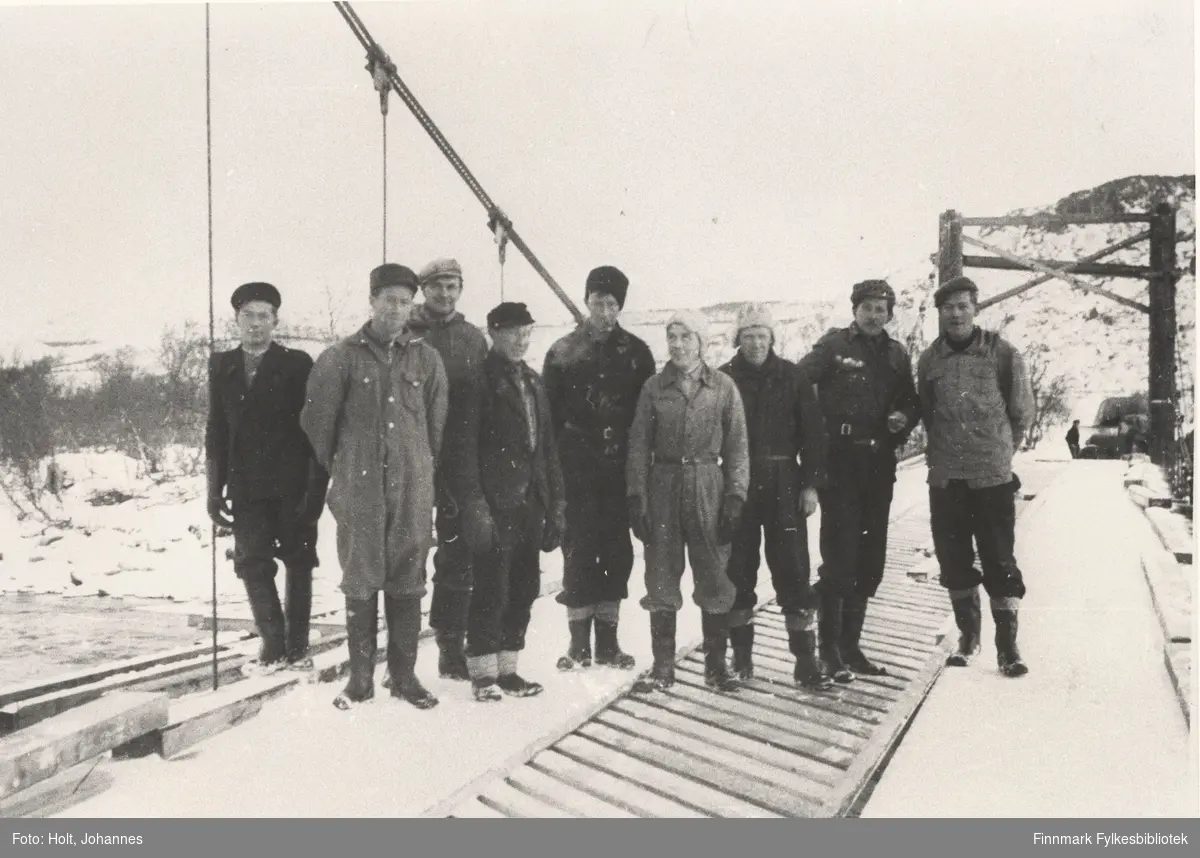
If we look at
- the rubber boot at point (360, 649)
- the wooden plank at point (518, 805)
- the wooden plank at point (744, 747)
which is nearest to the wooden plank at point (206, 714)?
the rubber boot at point (360, 649)

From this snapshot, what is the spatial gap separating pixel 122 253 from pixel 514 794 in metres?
3.27

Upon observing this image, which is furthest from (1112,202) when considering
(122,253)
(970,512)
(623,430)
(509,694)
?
(122,253)

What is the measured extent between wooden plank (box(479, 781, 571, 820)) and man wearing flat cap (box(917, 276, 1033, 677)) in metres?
2.10

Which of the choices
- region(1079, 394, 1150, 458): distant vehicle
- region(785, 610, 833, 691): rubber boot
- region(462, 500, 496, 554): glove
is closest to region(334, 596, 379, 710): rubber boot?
region(462, 500, 496, 554): glove

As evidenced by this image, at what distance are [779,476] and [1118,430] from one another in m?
2.57

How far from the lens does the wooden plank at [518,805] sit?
2430 mm

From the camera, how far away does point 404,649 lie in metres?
3.15

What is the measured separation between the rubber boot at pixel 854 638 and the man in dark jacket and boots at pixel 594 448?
0.93 m

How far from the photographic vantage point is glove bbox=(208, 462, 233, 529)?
11.3 feet

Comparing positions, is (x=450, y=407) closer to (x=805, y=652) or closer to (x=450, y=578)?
(x=450, y=578)

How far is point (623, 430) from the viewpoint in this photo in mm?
3623

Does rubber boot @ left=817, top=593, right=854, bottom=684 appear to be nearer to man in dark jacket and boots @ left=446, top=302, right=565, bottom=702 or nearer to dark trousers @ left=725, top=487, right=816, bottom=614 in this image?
dark trousers @ left=725, top=487, right=816, bottom=614

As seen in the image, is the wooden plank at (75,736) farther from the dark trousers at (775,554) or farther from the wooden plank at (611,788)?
the dark trousers at (775,554)

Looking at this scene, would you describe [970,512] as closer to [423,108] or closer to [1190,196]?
[1190,196]
